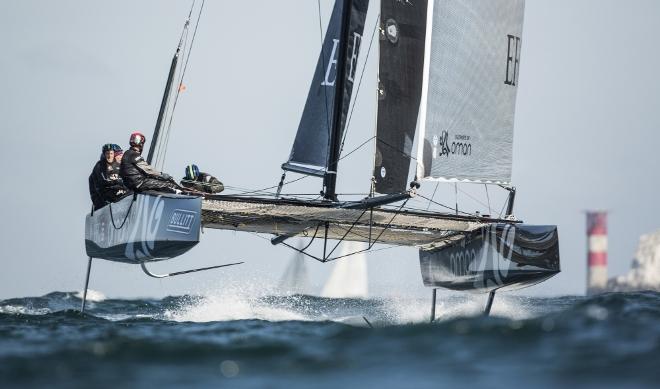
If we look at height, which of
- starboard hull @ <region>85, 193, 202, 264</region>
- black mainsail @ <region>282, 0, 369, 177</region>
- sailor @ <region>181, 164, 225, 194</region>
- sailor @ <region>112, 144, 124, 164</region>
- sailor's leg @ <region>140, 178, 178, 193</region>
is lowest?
starboard hull @ <region>85, 193, 202, 264</region>

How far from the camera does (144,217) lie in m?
10.9

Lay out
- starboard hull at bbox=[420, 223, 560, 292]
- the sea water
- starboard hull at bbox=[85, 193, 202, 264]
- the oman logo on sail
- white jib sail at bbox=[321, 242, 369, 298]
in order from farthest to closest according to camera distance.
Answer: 1. white jib sail at bbox=[321, 242, 369, 298]
2. the oman logo on sail
3. starboard hull at bbox=[420, 223, 560, 292]
4. starboard hull at bbox=[85, 193, 202, 264]
5. the sea water

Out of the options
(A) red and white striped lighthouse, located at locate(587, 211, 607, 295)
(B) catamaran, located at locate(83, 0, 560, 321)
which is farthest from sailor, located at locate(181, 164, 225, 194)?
(A) red and white striped lighthouse, located at locate(587, 211, 607, 295)

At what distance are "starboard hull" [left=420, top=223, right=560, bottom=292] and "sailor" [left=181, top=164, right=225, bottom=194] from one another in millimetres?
2871

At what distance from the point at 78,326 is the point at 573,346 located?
212 inches

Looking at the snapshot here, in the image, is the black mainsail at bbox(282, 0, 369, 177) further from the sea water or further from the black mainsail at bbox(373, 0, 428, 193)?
the sea water

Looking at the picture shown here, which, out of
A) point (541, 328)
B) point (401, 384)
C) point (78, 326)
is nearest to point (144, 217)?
point (78, 326)

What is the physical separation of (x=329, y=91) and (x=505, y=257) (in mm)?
2990

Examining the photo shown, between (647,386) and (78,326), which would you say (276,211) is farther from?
(647,386)

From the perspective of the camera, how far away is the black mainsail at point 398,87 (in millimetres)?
11844

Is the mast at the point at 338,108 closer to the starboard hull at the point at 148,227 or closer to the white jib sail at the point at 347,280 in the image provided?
the starboard hull at the point at 148,227

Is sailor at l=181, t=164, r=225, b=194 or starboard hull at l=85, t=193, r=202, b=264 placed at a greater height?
sailor at l=181, t=164, r=225, b=194

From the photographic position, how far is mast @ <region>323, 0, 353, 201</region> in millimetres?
12258

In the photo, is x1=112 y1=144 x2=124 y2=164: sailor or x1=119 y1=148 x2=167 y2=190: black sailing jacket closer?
x1=119 y1=148 x2=167 y2=190: black sailing jacket
